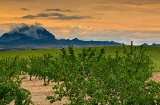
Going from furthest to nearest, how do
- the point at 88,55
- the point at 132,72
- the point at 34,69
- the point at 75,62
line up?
1. the point at 34,69
2. the point at 88,55
3. the point at 75,62
4. the point at 132,72

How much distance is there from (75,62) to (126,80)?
7412 mm

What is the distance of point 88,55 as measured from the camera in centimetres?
3641

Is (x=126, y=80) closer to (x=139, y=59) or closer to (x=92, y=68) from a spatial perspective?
(x=92, y=68)

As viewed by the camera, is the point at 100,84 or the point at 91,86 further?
the point at 91,86

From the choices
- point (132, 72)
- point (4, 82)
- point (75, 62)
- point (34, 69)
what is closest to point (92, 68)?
point (75, 62)

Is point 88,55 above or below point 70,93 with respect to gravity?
above

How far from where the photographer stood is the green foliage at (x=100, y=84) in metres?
24.2

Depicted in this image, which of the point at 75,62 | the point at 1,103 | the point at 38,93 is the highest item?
the point at 75,62

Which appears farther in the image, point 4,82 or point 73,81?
point 73,81

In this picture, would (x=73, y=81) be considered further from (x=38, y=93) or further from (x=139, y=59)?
(x=38, y=93)

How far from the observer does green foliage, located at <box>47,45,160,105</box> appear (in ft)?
79.5

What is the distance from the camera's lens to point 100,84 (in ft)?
88.8

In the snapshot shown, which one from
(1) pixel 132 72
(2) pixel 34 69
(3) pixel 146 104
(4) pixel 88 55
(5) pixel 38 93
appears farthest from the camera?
(2) pixel 34 69

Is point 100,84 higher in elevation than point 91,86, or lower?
higher
